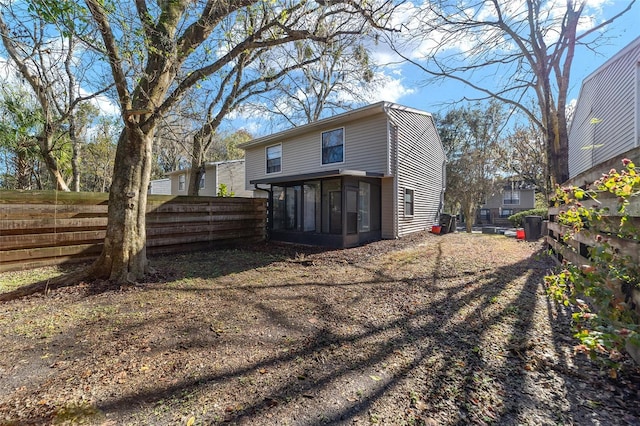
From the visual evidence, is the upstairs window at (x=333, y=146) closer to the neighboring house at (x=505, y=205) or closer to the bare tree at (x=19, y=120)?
the bare tree at (x=19, y=120)

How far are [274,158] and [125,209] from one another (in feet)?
32.8

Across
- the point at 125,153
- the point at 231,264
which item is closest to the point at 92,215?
the point at 125,153

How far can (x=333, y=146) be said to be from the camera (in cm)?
1146

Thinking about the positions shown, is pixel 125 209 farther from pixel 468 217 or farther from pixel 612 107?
pixel 468 217

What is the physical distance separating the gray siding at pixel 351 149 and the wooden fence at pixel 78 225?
185 inches

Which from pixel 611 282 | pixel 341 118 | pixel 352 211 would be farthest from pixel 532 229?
pixel 611 282

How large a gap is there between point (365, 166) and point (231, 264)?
20.1 feet

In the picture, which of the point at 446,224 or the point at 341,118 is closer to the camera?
the point at 341,118

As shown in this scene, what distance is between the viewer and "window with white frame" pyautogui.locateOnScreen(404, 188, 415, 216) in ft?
36.4

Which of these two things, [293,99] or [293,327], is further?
[293,99]

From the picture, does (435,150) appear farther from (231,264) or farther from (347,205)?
(231,264)

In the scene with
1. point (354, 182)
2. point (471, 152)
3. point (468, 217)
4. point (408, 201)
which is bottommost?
point (468, 217)

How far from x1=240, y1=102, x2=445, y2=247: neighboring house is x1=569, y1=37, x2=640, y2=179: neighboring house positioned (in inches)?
200

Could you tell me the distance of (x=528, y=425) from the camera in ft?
5.59
